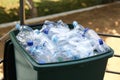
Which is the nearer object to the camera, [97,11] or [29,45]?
[29,45]

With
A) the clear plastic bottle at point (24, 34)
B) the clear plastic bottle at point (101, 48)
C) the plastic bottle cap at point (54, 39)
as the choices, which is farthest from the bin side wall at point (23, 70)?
the clear plastic bottle at point (101, 48)

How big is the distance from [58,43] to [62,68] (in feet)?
0.96

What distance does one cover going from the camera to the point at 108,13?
9.53 metres

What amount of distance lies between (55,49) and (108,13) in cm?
733

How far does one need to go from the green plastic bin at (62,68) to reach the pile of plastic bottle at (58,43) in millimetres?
65

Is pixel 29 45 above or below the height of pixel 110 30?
above

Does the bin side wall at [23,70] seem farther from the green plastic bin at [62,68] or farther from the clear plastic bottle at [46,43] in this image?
the clear plastic bottle at [46,43]

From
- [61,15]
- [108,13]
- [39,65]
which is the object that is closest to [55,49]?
[39,65]

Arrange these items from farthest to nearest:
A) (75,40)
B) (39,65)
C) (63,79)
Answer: (75,40) → (63,79) → (39,65)

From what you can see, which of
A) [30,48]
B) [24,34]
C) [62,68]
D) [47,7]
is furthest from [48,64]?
[47,7]

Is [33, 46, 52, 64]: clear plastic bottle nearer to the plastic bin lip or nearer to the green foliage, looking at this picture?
the plastic bin lip

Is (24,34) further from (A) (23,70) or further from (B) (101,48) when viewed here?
(B) (101,48)

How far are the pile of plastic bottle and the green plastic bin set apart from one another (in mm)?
65

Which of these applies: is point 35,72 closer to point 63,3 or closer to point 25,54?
point 25,54
